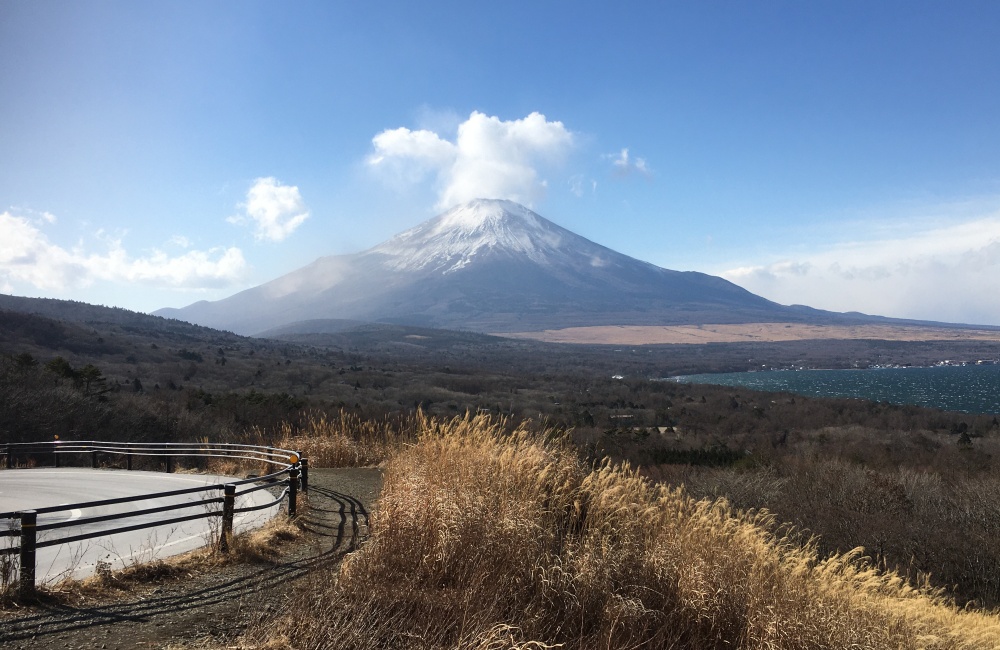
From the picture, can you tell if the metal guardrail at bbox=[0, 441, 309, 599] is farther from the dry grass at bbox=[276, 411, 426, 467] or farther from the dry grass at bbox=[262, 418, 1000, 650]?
the dry grass at bbox=[262, 418, 1000, 650]

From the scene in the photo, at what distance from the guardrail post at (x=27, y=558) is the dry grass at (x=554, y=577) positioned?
2.83 meters

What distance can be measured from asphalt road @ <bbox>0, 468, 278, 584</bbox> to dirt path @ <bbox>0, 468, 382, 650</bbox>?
109 cm

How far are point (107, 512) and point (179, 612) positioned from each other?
701cm

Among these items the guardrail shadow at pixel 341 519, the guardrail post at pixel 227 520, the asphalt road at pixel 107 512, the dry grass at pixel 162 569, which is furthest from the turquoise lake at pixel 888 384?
the guardrail post at pixel 227 520

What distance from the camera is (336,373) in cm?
7400

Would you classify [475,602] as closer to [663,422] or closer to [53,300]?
[663,422]

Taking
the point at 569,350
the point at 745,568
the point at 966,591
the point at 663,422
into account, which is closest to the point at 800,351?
the point at 569,350

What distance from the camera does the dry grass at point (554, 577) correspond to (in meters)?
5.39

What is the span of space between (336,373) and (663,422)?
38.1m

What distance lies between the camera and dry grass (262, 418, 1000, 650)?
17.7 feet

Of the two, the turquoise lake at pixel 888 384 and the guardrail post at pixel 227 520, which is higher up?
the guardrail post at pixel 227 520

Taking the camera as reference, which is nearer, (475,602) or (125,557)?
(475,602)

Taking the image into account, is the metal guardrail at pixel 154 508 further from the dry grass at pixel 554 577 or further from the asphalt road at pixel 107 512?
the dry grass at pixel 554 577

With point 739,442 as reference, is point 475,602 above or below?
above
